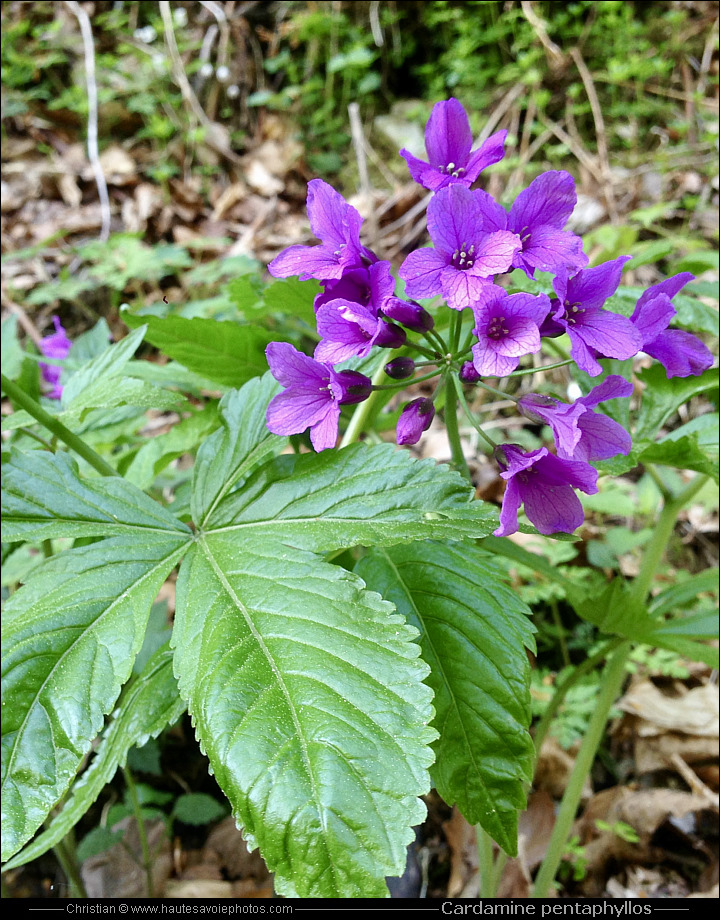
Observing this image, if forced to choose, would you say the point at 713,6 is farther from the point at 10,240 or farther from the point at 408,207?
the point at 10,240

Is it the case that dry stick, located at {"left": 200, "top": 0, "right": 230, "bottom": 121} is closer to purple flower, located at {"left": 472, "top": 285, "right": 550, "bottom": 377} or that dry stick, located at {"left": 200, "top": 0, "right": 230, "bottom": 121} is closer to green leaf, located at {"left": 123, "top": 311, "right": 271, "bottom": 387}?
green leaf, located at {"left": 123, "top": 311, "right": 271, "bottom": 387}

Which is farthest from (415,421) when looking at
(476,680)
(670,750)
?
(670,750)

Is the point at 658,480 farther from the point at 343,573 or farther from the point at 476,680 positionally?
the point at 343,573

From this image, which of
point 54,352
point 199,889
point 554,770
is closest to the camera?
point 199,889

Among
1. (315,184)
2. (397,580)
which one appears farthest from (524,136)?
(397,580)

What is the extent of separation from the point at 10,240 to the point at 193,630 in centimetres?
498

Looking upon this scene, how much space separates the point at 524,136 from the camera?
4180mm

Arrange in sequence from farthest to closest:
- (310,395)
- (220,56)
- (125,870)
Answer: (220,56) → (125,870) → (310,395)

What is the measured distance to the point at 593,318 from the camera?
105 centimetres

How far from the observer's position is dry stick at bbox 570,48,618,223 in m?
3.85

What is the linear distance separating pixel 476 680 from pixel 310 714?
29 cm

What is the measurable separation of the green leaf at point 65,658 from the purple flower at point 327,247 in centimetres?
52

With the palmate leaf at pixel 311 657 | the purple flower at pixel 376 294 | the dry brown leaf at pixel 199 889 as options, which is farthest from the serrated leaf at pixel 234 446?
the dry brown leaf at pixel 199 889

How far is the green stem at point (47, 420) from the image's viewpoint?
4.21ft
